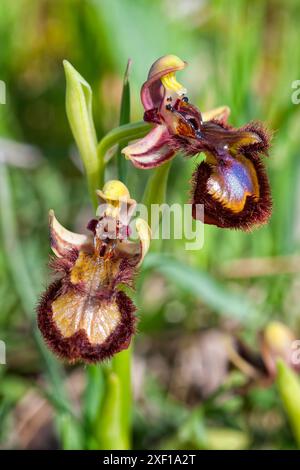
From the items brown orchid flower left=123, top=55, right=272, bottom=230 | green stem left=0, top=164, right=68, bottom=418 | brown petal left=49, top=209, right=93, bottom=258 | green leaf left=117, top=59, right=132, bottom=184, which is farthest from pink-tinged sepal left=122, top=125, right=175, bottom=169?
green stem left=0, top=164, right=68, bottom=418

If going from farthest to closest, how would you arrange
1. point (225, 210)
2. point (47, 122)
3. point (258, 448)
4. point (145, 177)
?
point (47, 122), point (145, 177), point (258, 448), point (225, 210)

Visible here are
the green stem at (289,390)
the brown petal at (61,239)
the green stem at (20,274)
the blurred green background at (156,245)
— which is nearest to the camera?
the brown petal at (61,239)

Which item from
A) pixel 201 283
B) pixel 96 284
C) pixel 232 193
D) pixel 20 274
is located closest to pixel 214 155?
pixel 232 193

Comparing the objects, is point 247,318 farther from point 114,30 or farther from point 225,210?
point 114,30

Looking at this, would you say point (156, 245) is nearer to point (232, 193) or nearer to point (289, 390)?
point (232, 193)

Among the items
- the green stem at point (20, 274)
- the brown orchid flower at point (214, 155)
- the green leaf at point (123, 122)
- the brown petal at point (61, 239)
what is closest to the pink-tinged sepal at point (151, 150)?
the brown orchid flower at point (214, 155)

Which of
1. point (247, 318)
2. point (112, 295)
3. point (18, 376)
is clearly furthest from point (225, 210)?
point (18, 376)

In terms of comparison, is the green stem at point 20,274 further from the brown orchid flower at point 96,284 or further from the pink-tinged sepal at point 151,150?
the pink-tinged sepal at point 151,150

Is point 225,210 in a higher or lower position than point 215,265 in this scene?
lower
